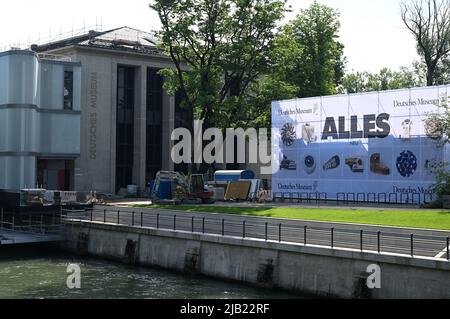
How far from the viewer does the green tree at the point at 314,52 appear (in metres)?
63.7

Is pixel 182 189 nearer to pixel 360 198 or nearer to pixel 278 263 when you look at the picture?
pixel 360 198

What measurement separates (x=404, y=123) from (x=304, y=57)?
750 inches

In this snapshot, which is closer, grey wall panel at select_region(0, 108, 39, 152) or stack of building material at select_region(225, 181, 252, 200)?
grey wall panel at select_region(0, 108, 39, 152)

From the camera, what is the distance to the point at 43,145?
50938 millimetres

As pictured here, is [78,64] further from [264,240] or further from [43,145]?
[264,240]

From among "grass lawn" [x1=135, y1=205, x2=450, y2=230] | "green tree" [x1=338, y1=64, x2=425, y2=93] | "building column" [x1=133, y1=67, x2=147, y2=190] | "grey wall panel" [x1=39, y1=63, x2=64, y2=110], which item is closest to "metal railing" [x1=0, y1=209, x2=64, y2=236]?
"grass lawn" [x1=135, y1=205, x2=450, y2=230]

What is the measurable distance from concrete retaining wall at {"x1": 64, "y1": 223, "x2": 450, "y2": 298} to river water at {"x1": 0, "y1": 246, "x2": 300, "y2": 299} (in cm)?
59

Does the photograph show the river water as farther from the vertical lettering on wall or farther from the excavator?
the vertical lettering on wall

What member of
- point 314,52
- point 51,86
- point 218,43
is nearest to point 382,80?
point 314,52

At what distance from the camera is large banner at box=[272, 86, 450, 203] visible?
45.9 metres

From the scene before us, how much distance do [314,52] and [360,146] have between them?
1805 cm

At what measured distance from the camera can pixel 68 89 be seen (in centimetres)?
5238

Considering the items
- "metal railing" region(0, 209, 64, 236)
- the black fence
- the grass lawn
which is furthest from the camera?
the black fence
